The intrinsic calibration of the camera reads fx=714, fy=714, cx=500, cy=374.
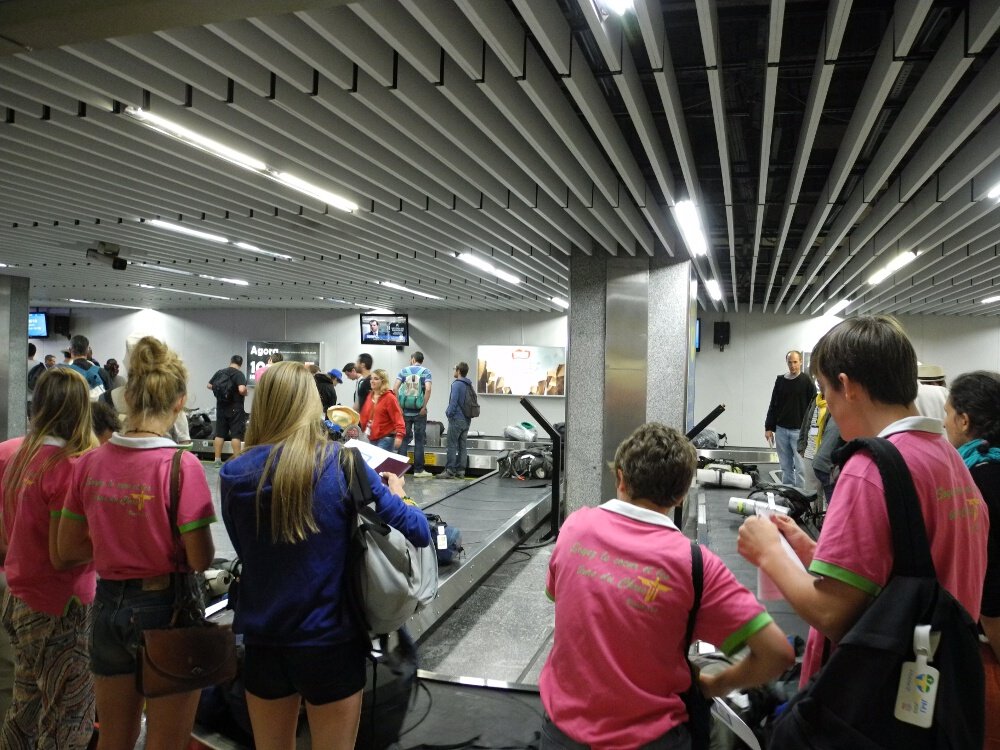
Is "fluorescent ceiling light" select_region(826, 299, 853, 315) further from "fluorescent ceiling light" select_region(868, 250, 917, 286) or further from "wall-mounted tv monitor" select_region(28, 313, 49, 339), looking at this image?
"wall-mounted tv monitor" select_region(28, 313, 49, 339)

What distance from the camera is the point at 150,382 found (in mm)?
2250

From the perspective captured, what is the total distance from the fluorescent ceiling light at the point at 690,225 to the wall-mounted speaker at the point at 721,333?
8.66 meters

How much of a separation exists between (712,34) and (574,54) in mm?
774

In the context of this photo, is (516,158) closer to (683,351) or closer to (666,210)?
(666,210)

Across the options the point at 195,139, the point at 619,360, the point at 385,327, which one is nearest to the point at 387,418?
the point at 619,360

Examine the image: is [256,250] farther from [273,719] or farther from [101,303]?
[101,303]

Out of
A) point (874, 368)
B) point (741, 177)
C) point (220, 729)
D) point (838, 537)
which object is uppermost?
point (741, 177)

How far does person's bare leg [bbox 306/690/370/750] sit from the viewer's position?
1.96m

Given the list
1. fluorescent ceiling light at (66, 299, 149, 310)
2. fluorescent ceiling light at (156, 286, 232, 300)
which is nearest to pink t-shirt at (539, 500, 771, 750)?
fluorescent ceiling light at (156, 286, 232, 300)

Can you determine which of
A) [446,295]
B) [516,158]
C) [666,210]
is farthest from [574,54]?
[446,295]

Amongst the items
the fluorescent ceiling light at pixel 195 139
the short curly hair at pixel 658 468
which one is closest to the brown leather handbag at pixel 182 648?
the short curly hair at pixel 658 468

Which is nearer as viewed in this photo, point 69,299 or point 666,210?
point 666,210

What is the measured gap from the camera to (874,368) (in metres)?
1.40

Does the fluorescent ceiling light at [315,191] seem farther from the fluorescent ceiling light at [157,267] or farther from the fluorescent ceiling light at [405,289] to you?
the fluorescent ceiling light at [405,289]
